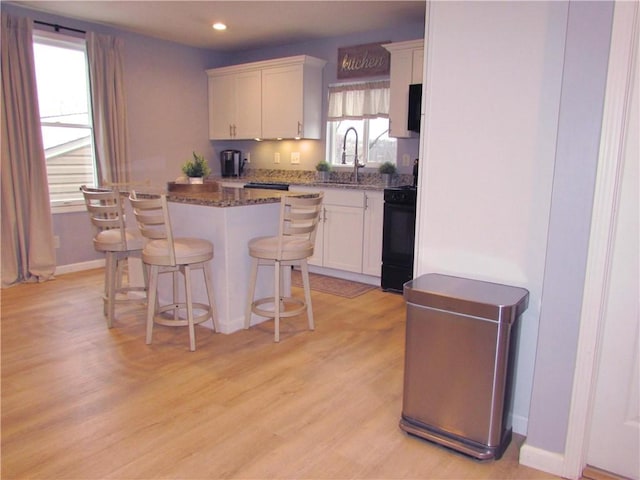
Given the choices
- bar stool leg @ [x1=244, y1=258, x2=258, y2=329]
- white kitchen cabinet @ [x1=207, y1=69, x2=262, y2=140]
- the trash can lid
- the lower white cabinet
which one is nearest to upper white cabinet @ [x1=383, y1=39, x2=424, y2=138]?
the lower white cabinet

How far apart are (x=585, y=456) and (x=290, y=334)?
73.3 inches

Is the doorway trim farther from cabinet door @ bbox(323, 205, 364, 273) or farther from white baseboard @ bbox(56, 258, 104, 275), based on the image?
white baseboard @ bbox(56, 258, 104, 275)

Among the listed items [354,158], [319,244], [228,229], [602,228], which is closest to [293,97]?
[354,158]

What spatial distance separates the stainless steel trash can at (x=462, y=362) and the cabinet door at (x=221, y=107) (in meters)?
4.42

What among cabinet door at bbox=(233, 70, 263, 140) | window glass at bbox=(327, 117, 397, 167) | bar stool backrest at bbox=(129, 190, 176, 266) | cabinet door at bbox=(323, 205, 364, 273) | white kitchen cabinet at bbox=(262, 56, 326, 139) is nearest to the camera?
bar stool backrest at bbox=(129, 190, 176, 266)

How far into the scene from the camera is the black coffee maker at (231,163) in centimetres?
605

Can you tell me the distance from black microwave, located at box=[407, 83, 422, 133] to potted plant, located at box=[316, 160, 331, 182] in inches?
46.7

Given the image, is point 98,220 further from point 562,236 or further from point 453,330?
point 562,236

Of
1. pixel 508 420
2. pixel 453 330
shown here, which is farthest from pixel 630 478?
pixel 453 330

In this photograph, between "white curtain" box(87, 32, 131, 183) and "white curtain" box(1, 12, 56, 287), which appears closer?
"white curtain" box(1, 12, 56, 287)

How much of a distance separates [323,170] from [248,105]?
1.24 metres

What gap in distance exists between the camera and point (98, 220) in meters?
3.25

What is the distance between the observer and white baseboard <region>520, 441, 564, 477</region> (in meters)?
1.81

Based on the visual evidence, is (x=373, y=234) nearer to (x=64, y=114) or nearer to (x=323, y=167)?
(x=323, y=167)
